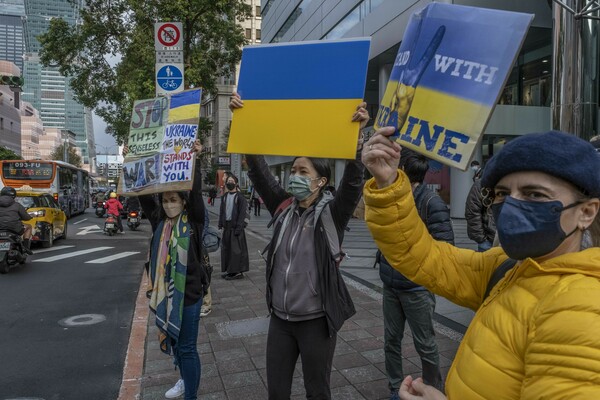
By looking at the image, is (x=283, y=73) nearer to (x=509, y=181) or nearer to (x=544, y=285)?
(x=509, y=181)

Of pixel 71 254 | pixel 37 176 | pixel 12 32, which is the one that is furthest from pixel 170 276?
pixel 12 32

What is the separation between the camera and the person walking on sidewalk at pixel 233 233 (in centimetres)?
795

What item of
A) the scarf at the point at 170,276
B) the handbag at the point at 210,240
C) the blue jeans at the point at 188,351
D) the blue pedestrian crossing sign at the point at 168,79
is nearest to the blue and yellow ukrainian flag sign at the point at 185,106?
the scarf at the point at 170,276

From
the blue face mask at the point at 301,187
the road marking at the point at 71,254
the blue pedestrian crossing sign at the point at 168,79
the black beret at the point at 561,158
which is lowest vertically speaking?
the road marking at the point at 71,254

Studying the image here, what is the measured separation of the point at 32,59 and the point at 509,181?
185m

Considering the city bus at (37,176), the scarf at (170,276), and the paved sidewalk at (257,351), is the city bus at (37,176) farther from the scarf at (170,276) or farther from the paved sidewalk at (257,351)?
the scarf at (170,276)

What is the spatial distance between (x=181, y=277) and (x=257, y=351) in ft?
5.75

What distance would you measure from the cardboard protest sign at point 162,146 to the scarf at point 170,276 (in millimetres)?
305

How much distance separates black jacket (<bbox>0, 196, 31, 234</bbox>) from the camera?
8977 millimetres

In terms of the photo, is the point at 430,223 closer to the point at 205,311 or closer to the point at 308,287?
the point at 308,287

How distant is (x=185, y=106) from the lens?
325cm

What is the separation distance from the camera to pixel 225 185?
26.4 feet

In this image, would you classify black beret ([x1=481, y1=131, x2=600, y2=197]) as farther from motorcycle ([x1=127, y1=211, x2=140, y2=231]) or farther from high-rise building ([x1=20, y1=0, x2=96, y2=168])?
high-rise building ([x1=20, y1=0, x2=96, y2=168])

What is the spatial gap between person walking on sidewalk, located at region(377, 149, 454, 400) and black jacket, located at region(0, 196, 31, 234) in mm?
8519
